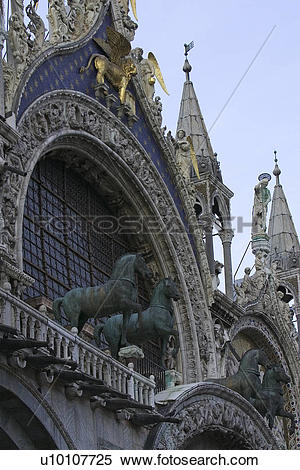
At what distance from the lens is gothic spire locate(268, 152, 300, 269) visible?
116 feet

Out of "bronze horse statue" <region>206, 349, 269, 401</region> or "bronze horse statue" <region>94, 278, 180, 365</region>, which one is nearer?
"bronze horse statue" <region>94, 278, 180, 365</region>

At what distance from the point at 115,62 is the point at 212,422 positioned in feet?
27.1

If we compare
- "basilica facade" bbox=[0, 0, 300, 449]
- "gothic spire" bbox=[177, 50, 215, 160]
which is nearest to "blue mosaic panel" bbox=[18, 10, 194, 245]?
"basilica facade" bbox=[0, 0, 300, 449]

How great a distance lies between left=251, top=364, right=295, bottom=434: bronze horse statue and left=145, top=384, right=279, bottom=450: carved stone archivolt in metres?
1.00

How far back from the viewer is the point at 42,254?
23.2 metres

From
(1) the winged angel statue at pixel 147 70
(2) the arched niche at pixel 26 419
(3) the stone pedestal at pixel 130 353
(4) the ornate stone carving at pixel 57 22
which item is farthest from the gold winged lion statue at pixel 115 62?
(2) the arched niche at pixel 26 419

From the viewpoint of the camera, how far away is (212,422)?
21.5 metres

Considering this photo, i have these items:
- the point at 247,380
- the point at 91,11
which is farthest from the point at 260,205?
the point at 247,380

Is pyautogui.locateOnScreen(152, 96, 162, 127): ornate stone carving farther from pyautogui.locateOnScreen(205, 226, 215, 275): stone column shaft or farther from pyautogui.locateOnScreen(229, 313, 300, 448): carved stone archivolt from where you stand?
pyautogui.locateOnScreen(229, 313, 300, 448): carved stone archivolt

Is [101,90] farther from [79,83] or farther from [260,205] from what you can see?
[260,205]

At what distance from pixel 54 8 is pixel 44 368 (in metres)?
9.79

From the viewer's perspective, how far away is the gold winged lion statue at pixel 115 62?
82.3 ft
